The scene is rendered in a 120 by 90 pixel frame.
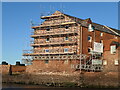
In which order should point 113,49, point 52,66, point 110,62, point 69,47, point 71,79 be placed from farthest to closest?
point 52,66 < point 69,47 < point 113,49 < point 110,62 < point 71,79

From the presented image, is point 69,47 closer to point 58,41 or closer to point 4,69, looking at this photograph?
point 58,41

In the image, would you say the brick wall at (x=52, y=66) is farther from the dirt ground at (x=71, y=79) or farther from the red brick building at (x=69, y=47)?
the dirt ground at (x=71, y=79)

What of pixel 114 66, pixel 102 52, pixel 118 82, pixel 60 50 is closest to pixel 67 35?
pixel 60 50

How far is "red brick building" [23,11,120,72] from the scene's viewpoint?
48.2m

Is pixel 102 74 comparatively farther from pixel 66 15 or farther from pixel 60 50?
pixel 66 15

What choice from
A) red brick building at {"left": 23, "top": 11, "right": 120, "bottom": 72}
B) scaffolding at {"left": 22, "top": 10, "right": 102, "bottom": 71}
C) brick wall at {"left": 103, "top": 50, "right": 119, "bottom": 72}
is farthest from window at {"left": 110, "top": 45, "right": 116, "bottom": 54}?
scaffolding at {"left": 22, "top": 10, "right": 102, "bottom": 71}

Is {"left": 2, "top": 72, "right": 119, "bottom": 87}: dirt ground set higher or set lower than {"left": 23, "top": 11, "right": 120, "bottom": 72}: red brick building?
lower

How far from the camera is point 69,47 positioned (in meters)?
50.2

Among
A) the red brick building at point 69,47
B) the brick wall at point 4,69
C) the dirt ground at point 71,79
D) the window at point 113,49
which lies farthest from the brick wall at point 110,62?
the brick wall at point 4,69

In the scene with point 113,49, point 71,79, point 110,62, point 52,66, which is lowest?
point 71,79

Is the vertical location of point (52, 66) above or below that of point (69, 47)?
below

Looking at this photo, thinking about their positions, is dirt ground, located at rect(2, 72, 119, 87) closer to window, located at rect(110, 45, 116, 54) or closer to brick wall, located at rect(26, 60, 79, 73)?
brick wall, located at rect(26, 60, 79, 73)

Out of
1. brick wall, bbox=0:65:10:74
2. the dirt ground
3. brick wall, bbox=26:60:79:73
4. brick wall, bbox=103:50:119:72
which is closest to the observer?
the dirt ground

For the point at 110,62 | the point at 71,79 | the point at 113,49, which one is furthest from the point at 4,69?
the point at 113,49
